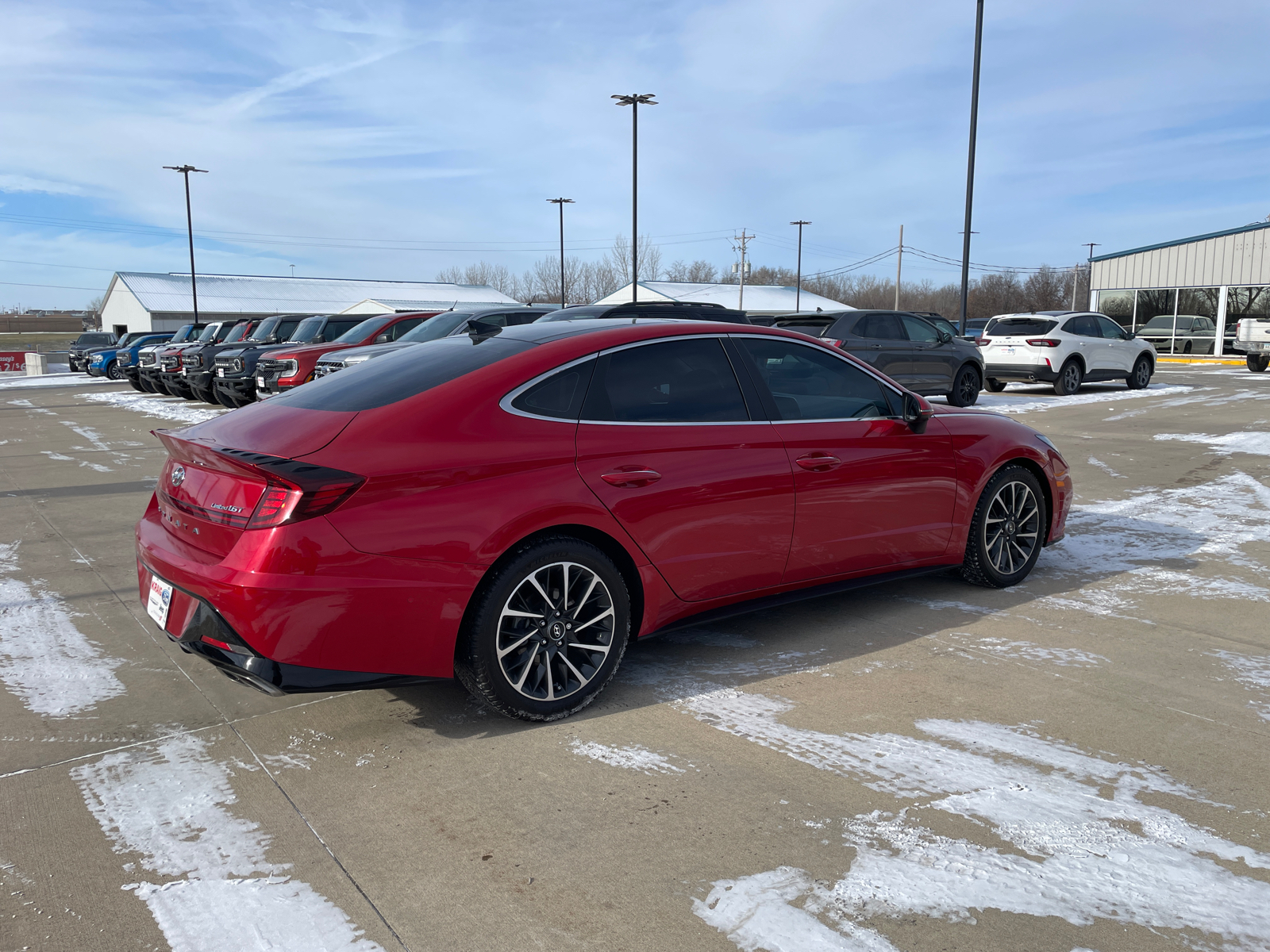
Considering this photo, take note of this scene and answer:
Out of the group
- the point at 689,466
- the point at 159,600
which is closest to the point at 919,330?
the point at 689,466

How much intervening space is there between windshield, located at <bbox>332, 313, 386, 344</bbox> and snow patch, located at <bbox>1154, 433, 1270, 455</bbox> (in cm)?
1237

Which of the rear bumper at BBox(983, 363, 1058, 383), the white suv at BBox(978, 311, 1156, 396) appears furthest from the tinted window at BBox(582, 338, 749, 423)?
the rear bumper at BBox(983, 363, 1058, 383)

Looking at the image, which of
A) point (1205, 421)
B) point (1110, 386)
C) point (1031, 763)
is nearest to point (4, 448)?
point (1031, 763)

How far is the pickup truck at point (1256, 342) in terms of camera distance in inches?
1013

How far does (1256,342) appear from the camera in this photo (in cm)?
2588

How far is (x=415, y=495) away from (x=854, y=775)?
183 cm

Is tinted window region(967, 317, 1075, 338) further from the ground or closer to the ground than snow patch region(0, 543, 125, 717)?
further from the ground

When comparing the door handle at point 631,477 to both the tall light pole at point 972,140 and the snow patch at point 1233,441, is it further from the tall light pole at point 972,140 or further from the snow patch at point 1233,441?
the tall light pole at point 972,140

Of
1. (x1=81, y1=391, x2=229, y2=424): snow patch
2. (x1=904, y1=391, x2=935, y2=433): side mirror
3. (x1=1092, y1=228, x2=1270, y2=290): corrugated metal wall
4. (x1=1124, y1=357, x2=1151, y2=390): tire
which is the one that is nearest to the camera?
(x1=904, y1=391, x2=935, y2=433): side mirror

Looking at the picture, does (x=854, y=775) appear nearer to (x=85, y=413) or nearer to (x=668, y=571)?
(x=668, y=571)

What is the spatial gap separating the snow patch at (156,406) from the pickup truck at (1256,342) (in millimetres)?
25822

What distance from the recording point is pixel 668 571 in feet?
13.2

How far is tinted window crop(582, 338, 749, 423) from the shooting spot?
13.1 feet

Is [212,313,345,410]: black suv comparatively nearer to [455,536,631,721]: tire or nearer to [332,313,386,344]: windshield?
[332,313,386,344]: windshield
